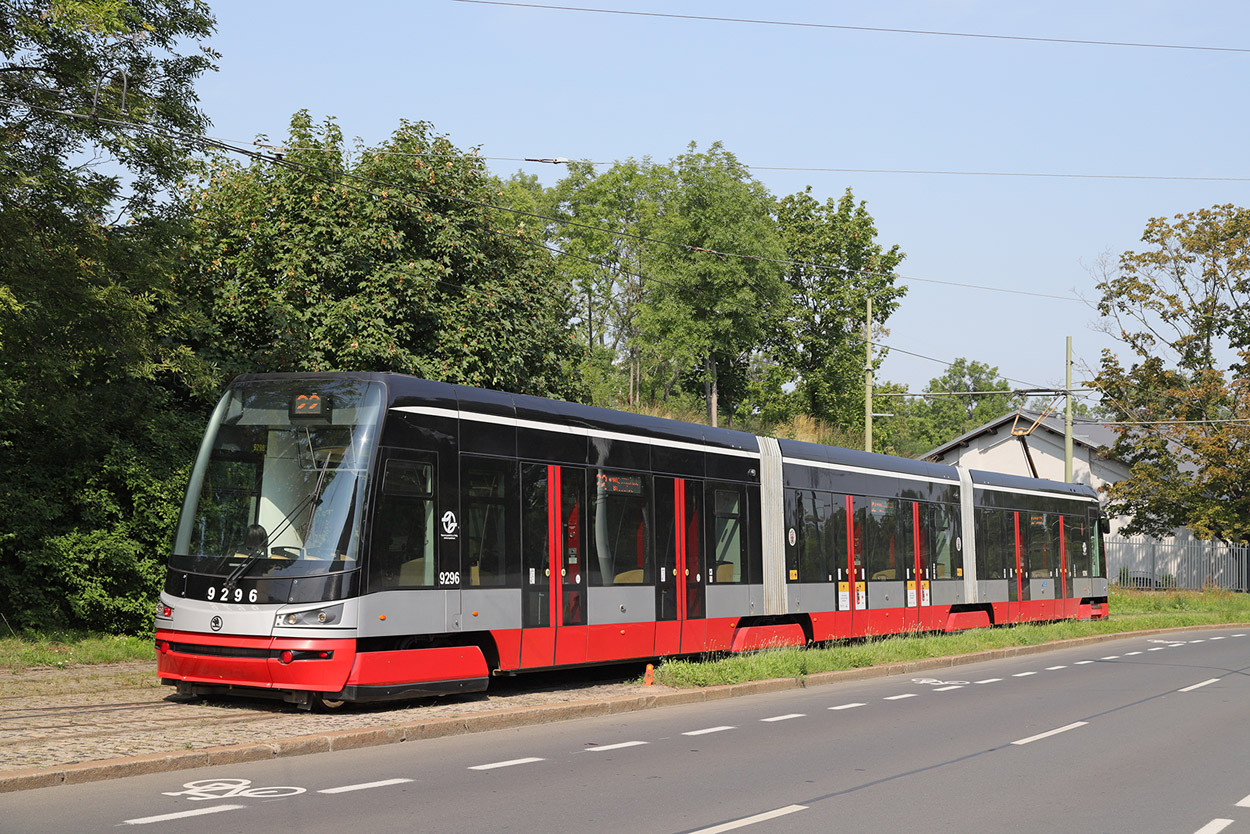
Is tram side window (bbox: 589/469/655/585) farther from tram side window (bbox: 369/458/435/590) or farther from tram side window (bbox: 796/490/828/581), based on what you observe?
tram side window (bbox: 796/490/828/581)

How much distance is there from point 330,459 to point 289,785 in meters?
4.29

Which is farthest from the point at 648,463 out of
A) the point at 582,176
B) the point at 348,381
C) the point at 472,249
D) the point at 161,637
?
the point at 582,176

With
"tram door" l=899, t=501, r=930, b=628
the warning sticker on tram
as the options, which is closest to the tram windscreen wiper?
the warning sticker on tram

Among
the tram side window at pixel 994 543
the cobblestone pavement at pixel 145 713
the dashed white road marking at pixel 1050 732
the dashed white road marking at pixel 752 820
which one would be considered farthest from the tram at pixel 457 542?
the tram side window at pixel 994 543

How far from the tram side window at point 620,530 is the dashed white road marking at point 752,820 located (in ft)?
22.8

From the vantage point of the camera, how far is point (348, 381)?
12711mm

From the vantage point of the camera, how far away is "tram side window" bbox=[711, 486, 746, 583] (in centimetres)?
1773

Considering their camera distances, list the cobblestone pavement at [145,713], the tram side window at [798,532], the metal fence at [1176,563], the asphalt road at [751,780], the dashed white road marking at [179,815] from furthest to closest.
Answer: the metal fence at [1176,563] < the tram side window at [798,532] < the cobblestone pavement at [145,713] < the asphalt road at [751,780] < the dashed white road marking at [179,815]

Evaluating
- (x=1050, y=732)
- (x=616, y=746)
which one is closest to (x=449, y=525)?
(x=616, y=746)

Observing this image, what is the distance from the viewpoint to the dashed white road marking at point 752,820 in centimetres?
753

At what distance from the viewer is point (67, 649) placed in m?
16.6

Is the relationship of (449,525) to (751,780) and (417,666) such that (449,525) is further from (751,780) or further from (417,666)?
(751,780)

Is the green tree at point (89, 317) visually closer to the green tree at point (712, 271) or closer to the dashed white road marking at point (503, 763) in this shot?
the dashed white road marking at point (503, 763)

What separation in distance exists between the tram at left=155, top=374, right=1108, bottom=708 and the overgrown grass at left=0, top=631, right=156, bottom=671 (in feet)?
13.0
